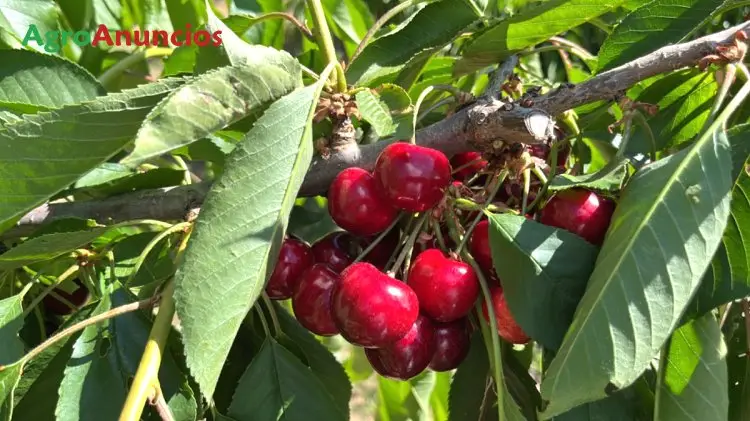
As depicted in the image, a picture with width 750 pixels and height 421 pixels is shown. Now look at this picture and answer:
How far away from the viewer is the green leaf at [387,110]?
785 millimetres

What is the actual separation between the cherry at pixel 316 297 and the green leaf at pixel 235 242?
176 millimetres

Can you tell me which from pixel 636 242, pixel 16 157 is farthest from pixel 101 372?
pixel 636 242

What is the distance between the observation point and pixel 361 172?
812mm

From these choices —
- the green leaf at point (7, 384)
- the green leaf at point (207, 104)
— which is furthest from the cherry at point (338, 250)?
the green leaf at point (7, 384)

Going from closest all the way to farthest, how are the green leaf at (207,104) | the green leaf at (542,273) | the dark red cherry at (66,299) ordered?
the green leaf at (207,104) < the green leaf at (542,273) < the dark red cherry at (66,299)

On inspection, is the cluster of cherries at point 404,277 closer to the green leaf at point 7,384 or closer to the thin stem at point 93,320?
the thin stem at point 93,320

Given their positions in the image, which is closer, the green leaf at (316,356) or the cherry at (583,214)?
the cherry at (583,214)

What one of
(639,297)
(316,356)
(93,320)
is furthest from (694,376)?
(93,320)

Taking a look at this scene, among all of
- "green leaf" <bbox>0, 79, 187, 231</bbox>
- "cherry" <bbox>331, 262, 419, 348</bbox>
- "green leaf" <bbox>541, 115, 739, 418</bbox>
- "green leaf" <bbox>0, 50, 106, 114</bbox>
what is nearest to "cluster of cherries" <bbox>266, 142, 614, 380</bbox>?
"cherry" <bbox>331, 262, 419, 348</bbox>

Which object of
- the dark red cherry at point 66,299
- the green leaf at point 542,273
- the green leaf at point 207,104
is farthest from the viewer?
the dark red cherry at point 66,299

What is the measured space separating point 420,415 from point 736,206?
79cm

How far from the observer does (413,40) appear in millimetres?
923

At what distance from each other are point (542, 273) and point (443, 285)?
10cm

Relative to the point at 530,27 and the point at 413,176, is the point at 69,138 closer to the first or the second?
the point at 413,176
